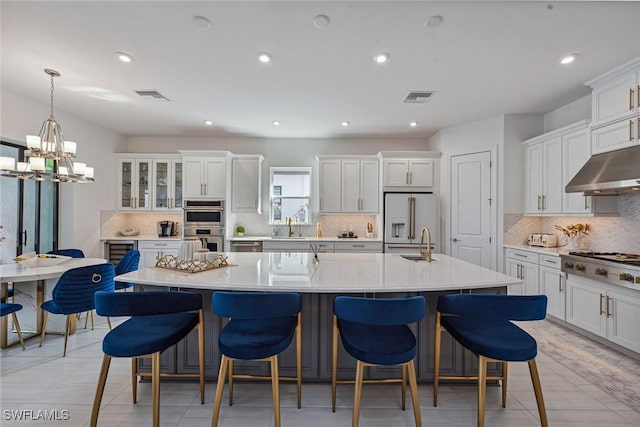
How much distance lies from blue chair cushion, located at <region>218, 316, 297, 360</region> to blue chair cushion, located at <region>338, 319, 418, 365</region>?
368 millimetres

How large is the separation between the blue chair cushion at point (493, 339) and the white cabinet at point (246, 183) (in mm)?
4031

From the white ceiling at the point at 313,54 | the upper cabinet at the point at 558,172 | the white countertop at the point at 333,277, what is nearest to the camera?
the white countertop at the point at 333,277

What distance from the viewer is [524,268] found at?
157 inches

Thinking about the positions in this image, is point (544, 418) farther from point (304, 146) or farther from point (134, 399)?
point (304, 146)

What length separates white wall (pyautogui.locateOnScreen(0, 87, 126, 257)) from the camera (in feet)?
11.9

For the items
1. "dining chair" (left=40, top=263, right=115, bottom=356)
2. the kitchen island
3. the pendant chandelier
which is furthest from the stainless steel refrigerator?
the pendant chandelier

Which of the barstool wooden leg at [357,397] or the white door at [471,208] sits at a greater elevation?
the white door at [471,208]

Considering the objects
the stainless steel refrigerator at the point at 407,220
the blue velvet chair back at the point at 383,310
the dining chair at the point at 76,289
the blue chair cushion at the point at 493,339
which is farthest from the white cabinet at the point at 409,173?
the dining chair at the point at 76,289

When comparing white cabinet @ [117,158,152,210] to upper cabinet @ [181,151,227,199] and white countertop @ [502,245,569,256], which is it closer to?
upper cabinet @ [181,151,227,199]

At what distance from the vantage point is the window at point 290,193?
568cm

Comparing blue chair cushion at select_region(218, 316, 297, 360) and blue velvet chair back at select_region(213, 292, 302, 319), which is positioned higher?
blue velvet chair back at select_region(213, 292, 302, 319)

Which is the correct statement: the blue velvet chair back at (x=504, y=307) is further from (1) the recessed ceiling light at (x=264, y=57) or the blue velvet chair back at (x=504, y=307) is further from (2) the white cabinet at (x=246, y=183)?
(2) the white cabinet at (x=246, y=183)

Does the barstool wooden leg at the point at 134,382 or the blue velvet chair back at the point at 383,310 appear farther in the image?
the barstool wooden leg at the point at 134,382

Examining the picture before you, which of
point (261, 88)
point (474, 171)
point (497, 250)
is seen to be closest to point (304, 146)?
point (261, 88)
